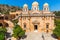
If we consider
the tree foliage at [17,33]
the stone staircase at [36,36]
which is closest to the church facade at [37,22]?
the stone staircase at [36,36]

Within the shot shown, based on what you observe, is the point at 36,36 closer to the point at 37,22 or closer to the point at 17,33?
the point at 17,33

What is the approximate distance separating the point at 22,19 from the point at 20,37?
323 inches

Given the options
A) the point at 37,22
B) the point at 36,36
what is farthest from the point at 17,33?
the point at 37,22

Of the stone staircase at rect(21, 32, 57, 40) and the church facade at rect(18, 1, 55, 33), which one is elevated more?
the church facade at rect(18, 1, 55, 33)

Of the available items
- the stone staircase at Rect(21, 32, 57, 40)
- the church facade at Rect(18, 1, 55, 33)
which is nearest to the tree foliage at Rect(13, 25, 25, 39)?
the stone staircase at Rect(21, 32, 57, 40)

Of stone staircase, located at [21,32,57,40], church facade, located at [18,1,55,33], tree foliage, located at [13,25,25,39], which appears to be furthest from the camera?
church facade, located at [18,1,55,33]

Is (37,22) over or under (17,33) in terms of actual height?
over

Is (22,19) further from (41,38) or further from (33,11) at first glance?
(41,38)

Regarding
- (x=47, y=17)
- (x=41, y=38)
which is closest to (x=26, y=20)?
(x=47, y=17)

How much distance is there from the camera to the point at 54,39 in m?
49.0

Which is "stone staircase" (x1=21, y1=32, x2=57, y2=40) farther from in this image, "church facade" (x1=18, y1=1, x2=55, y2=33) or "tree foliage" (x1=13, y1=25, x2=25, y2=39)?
"church facade" (x1=18, y1=1, x2=55, y2=33)

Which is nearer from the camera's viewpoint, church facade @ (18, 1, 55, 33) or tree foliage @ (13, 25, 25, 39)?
tree foliage @ (13, 25, 25, 39)

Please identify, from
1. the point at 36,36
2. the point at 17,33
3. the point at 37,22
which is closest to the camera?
the point at 17,33

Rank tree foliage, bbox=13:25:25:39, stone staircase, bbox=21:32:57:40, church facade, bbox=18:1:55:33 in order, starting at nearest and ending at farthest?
tree foliage, bbox=13:25:25:39 → stone staircase, bbox=21:32:57:40 → church facade, bbox=18:1:55:33
